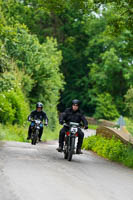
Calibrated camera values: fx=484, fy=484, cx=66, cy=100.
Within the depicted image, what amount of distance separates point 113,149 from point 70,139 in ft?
8.99

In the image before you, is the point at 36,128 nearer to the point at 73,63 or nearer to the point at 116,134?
the point at 116,134

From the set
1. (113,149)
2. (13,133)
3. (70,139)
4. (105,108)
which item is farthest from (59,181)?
(105,108)

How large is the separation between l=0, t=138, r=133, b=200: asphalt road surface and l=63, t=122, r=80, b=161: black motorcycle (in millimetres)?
1211

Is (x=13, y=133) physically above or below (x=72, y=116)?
below

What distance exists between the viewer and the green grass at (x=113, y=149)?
601 inches

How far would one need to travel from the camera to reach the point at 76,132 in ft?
47.8

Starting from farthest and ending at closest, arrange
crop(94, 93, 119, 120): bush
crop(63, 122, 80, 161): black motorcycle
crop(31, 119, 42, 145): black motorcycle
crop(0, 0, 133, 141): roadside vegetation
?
crop(94, 93, 119, 120): bush < crop(0, 0, 133, 141): roadside vegetation < crop(31, 119, 42, 145): black motorcycle < crop(63, 122, 80, 161): black motorcycle

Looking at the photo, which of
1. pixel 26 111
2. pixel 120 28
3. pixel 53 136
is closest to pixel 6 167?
pixel 120 28

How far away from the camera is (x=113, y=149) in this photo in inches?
655

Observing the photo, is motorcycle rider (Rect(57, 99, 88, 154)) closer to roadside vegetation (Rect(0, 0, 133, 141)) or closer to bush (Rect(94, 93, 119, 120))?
roadside vegetation (Rect(0, 0, 133, 141))

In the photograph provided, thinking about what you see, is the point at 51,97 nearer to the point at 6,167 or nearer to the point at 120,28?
the point at 120,28

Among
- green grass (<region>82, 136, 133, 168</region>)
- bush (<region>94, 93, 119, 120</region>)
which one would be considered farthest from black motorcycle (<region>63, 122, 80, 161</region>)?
bush (<region>94, 93, 119, 120</region>)

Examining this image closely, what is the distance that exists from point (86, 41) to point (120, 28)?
171 feet

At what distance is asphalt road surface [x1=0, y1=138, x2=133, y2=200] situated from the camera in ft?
26.6
